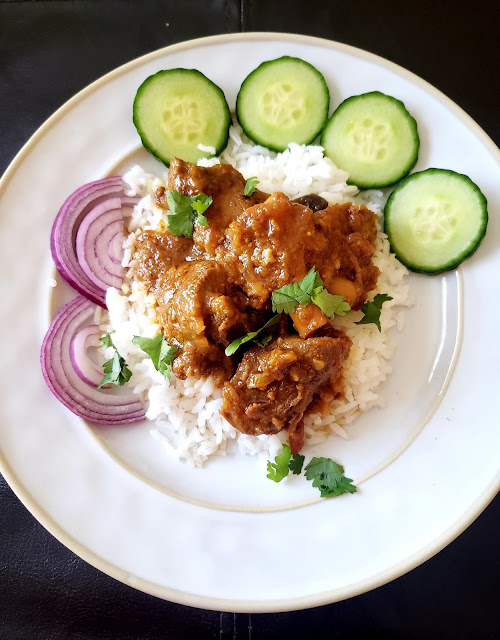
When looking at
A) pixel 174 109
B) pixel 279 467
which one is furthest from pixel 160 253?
pixel 279 467

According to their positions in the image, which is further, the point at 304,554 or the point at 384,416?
the point at 384,416

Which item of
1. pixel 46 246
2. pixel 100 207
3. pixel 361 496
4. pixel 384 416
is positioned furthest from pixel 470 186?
pixel 46 246

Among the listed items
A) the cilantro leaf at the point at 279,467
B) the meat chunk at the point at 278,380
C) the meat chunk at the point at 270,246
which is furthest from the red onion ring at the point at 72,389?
the meat chunk at the point at 270,246

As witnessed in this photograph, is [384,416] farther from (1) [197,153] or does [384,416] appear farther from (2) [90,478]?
(1) [197,153]

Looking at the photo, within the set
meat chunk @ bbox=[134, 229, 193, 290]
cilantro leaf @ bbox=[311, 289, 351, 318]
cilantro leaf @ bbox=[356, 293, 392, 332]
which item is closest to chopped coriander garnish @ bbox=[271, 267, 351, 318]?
cilantro leaf @ bbox=[311, 289, 351, 318]

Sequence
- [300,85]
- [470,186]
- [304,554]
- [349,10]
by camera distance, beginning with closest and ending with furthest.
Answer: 1. [304,554]
2. [470,186]
3. [300,85]
4. [349,10]

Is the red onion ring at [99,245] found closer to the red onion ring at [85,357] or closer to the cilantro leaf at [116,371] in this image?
the red onion ring at [85,357]

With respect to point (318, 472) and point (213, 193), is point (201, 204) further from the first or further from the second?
point (318, 472)
